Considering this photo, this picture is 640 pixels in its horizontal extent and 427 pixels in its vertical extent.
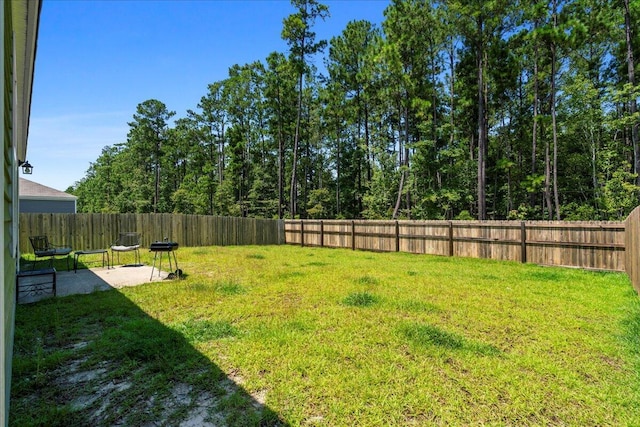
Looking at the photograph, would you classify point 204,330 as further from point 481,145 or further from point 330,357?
point 481,145

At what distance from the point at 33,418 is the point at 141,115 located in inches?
1222

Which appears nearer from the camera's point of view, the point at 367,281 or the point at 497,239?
the point at 367,281

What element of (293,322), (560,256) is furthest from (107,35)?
(560,256)

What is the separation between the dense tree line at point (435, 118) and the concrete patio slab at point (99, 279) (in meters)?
11.9

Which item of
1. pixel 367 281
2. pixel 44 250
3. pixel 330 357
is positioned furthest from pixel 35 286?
pixel 367 281

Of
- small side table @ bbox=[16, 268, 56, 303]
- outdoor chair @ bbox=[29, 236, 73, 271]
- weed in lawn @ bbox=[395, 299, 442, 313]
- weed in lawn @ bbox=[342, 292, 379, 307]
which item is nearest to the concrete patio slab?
small side table @ bbox=[16, 268, 56, 303]

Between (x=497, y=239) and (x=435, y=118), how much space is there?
436 inches

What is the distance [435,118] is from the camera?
17969 millimetres

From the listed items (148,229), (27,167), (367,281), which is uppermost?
(27,167)

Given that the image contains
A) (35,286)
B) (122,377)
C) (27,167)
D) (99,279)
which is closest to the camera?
(122,377)

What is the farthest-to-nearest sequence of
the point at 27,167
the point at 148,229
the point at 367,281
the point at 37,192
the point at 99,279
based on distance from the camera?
the point at 37,192 < the point at 148,229 < the point at 27,167 < the point at 99,279 < the point at 367,281

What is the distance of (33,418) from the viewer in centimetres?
199

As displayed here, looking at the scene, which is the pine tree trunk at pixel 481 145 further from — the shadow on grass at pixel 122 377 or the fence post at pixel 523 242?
the shadow on grass at pixel 122 377

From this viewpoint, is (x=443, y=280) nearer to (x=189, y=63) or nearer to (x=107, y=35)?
(x=107, y=35)
